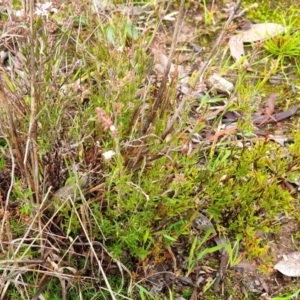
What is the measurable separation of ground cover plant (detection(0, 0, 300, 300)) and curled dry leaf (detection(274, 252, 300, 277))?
2 cm

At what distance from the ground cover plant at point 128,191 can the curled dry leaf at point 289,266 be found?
0.9 inches

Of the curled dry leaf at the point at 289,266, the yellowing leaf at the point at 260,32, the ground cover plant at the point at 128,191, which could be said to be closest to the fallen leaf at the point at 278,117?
the ground cover plant at the point at 128,191

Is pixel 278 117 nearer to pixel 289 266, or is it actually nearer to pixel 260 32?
pixel 260 32

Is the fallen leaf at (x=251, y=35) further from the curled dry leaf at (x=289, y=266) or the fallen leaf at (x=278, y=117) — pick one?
the curled dry leaf at (x=289, y=266)

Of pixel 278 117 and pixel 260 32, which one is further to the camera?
pixel 260 32

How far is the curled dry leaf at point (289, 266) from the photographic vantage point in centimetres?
216

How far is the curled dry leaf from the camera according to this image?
85.0 inches

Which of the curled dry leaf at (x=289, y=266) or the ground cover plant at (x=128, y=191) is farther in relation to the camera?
the curled dry leaf at (x=289, y=266)

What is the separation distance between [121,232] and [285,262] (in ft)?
2.28

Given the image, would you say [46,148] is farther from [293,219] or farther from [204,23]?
[204,23]

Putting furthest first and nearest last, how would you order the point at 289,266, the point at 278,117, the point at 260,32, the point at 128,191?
the point at 260,32 < the point at 278,117 < the point at 289,266 < the point at 128,191

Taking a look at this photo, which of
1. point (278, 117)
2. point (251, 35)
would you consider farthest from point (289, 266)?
point (251, 35)

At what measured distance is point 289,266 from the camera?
2.17 metres

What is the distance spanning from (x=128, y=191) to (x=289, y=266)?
29.0 inches
